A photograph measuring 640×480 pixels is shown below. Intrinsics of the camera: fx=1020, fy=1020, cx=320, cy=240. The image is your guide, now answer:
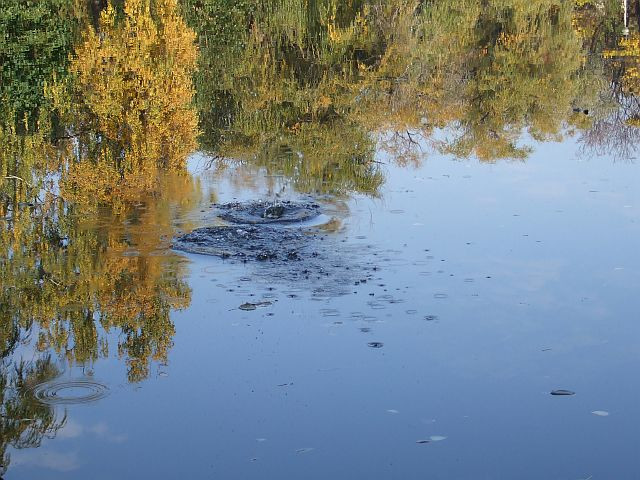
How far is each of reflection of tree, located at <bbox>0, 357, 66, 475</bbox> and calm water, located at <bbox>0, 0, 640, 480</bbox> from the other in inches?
0.9

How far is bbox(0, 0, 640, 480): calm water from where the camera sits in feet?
21.8

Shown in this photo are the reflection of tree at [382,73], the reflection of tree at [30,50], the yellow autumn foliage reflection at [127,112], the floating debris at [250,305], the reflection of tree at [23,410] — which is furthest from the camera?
the reflection of tree at [30,50]

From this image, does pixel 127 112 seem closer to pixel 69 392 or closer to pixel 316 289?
pixel 316 289

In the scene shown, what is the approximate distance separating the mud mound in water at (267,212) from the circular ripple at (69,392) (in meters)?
4.69

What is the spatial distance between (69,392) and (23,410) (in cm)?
41

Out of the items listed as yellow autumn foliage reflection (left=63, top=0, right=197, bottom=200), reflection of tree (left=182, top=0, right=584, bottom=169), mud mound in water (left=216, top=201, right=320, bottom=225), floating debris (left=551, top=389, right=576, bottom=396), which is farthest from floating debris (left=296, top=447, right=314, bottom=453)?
reflection of tree (left=182, top=0, right=584, bottom=169)

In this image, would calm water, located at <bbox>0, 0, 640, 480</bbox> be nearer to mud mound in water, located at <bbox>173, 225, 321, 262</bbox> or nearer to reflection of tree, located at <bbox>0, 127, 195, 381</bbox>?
reflection of tree, located at <bbox>0, 127, 195, 381</bbox>

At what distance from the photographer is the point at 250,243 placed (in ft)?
36.6

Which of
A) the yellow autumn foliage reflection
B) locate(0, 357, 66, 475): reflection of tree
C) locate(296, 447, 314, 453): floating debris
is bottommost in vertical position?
locate(296, 447, 314, 453): floating debris

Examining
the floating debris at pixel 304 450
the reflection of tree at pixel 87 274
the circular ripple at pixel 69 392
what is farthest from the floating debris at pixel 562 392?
the circular ripple at pixel 69 392

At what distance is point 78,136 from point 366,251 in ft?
15.8

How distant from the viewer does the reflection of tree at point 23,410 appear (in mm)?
6641

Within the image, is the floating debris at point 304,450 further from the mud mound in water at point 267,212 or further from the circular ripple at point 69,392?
the mud mound in water at point 267,212

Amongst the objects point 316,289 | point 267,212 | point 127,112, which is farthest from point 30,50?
point 316,289
